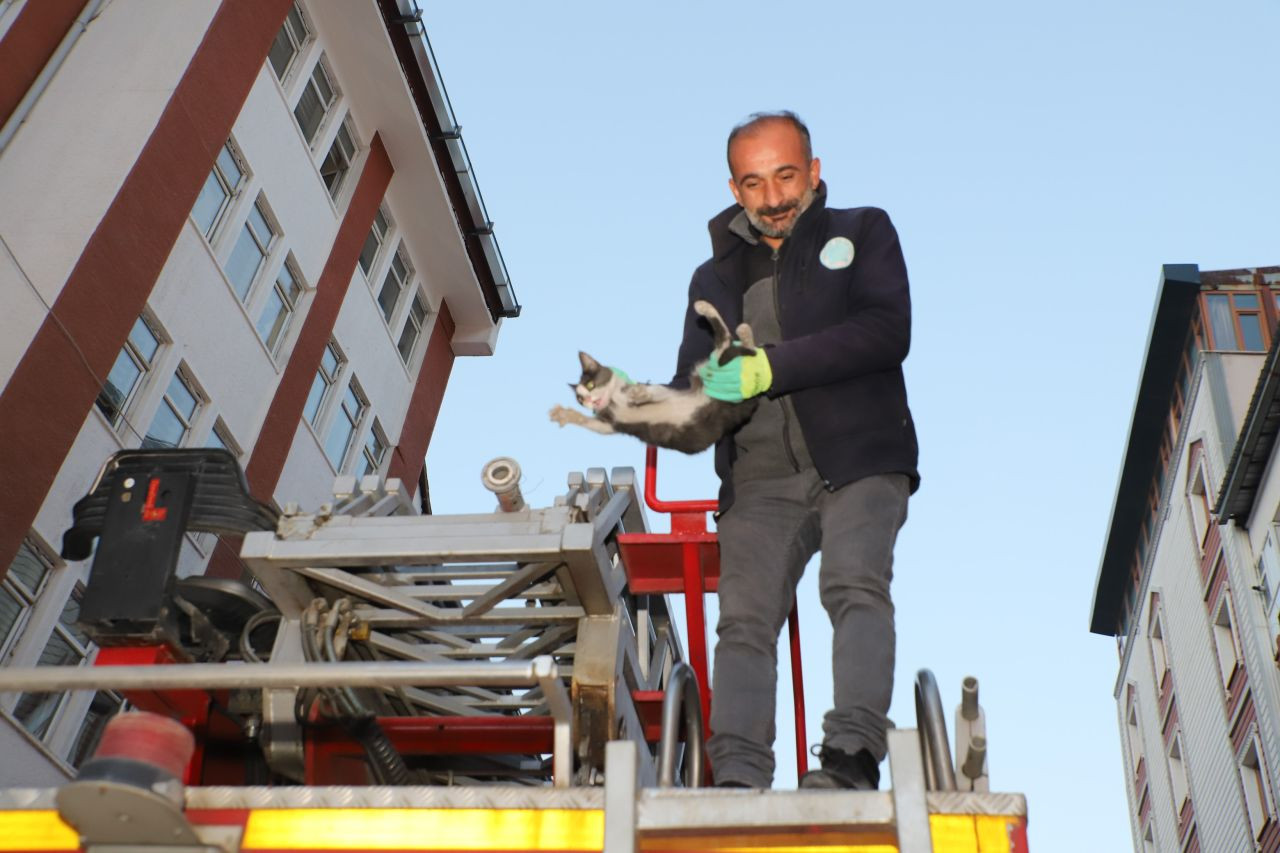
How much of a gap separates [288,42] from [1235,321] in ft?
72.3

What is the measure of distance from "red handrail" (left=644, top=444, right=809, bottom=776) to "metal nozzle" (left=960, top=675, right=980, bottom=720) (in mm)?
2265

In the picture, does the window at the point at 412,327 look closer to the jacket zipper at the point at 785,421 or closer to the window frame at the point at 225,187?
the window frame at the point at 225,187

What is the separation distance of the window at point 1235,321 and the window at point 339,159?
65.1ft

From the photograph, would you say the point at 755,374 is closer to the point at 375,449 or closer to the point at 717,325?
the point at 717,325

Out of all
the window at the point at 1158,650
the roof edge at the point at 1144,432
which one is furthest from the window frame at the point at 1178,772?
the roof edge at the point at 1144,432

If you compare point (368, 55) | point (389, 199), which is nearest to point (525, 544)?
point (368, 55)

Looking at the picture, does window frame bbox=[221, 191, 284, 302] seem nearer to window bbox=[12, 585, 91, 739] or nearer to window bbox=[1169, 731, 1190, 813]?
window bbox=[12, 585, 91, 739]

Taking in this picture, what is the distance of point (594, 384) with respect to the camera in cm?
487

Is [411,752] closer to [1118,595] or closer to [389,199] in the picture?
[389,199]

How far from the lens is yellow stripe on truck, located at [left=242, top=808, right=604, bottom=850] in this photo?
9.59 feet

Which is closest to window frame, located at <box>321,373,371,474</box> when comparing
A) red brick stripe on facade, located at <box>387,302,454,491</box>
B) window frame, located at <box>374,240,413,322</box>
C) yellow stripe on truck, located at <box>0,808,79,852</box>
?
red brick stripe on facade, located at <box>387,302,454,491</box>

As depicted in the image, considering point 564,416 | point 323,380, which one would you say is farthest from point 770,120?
point 323,380

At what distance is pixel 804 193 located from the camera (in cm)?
499

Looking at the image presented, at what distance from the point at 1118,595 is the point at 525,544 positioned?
125ft
